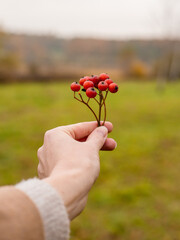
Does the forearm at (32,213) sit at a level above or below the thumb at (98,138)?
below

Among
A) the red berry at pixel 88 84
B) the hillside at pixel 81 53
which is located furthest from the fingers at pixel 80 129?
the hillside at pixel 81 53

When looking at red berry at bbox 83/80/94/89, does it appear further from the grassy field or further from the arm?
the grassy field

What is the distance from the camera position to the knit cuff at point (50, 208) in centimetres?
112

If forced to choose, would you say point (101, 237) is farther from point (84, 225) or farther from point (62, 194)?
point (62, 194)

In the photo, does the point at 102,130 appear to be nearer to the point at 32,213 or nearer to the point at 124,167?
the point at 32,213

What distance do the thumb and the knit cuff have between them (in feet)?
1.49

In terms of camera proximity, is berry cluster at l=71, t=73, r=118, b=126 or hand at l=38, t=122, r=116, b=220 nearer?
hand at l=38, t=122, r=116, b=220

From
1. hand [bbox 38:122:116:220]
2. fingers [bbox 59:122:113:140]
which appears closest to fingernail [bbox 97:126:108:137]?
hand [bbox 38:122:116:220]

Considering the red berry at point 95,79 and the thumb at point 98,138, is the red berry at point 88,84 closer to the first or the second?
the red berry at point 95,79

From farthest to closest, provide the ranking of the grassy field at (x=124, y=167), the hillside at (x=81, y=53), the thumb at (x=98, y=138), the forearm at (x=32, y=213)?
1. the hillside at (x=81, y=53)
2. the grassy field at (x=124, y=167)
3. the thumb at (x=98, y=138)
4. the forearm at (x=32, y=213)

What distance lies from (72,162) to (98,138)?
0.94 ft

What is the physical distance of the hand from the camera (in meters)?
1.29

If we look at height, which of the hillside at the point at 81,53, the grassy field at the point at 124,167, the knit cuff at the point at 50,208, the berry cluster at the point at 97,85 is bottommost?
the hillside at the point at 81,53

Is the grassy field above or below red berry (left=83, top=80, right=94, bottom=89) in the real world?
below
